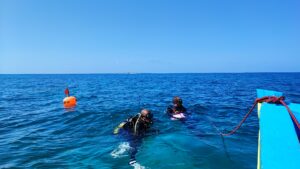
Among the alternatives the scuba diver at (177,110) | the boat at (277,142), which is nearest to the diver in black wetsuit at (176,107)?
the scuba diver at (177,110)

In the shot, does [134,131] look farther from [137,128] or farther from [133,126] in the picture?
[133,126]

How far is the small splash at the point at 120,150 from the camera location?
21.7 feet

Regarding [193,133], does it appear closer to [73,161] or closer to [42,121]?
[73,161]

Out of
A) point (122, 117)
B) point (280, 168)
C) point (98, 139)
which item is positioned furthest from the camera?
point (122, 117)

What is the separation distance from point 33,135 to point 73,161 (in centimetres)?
376

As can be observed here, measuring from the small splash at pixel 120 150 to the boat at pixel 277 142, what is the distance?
459 centimetres

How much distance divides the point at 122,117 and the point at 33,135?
4.73 metres

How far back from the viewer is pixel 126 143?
293 inches

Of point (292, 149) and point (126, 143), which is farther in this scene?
point (126, 143)

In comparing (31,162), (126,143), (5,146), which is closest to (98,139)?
(126,143)

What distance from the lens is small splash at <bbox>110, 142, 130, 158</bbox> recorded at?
21.7 ft

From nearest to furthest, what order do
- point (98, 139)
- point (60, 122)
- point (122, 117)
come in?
point (98, 139)
point (60, 122)
point (122, 117)

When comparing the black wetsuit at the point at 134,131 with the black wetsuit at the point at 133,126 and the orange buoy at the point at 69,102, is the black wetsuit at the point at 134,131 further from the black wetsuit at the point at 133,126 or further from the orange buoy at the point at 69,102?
the orange buoy at the point at 69,102

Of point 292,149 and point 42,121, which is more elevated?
point 292,149
